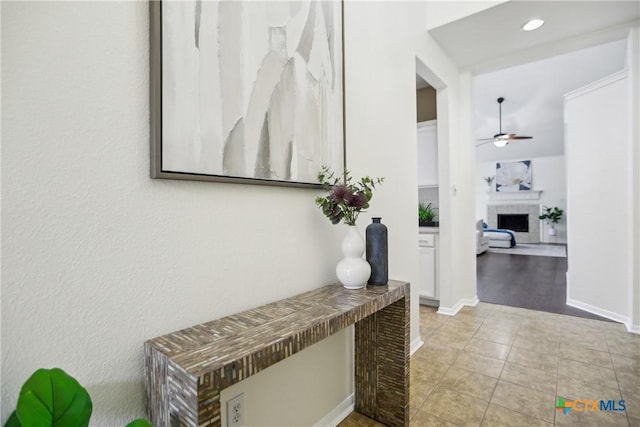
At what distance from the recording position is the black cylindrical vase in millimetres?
1450

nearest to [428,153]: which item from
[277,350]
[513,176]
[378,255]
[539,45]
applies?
[539,45]

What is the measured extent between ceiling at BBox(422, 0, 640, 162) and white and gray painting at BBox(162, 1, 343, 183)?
1.71 metres

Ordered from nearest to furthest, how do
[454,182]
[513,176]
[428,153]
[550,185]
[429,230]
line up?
[454,182], [429,230], [428,153], [550,185], [513,176]

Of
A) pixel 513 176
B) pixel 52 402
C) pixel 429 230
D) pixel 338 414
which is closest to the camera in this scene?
pixel 52 402

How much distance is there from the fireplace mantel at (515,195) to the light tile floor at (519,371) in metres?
7.43

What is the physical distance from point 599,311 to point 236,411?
349cm

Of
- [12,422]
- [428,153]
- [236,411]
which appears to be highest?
[428,153]

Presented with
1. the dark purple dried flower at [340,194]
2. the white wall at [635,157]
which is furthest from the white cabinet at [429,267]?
the dark purple dried flower at [340,194]

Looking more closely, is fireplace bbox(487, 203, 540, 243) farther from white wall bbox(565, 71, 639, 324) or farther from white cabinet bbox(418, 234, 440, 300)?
white cabinet bbox(418, 234, 440, 300)

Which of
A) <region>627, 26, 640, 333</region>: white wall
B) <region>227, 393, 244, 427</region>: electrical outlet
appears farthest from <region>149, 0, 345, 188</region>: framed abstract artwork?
<region>627, 26, 640, 333</region>: white wall

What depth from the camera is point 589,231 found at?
3.05m

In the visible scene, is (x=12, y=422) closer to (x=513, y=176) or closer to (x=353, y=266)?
(x=353, y=266)

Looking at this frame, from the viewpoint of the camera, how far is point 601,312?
115 inches

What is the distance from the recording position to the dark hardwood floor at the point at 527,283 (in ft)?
10.9
